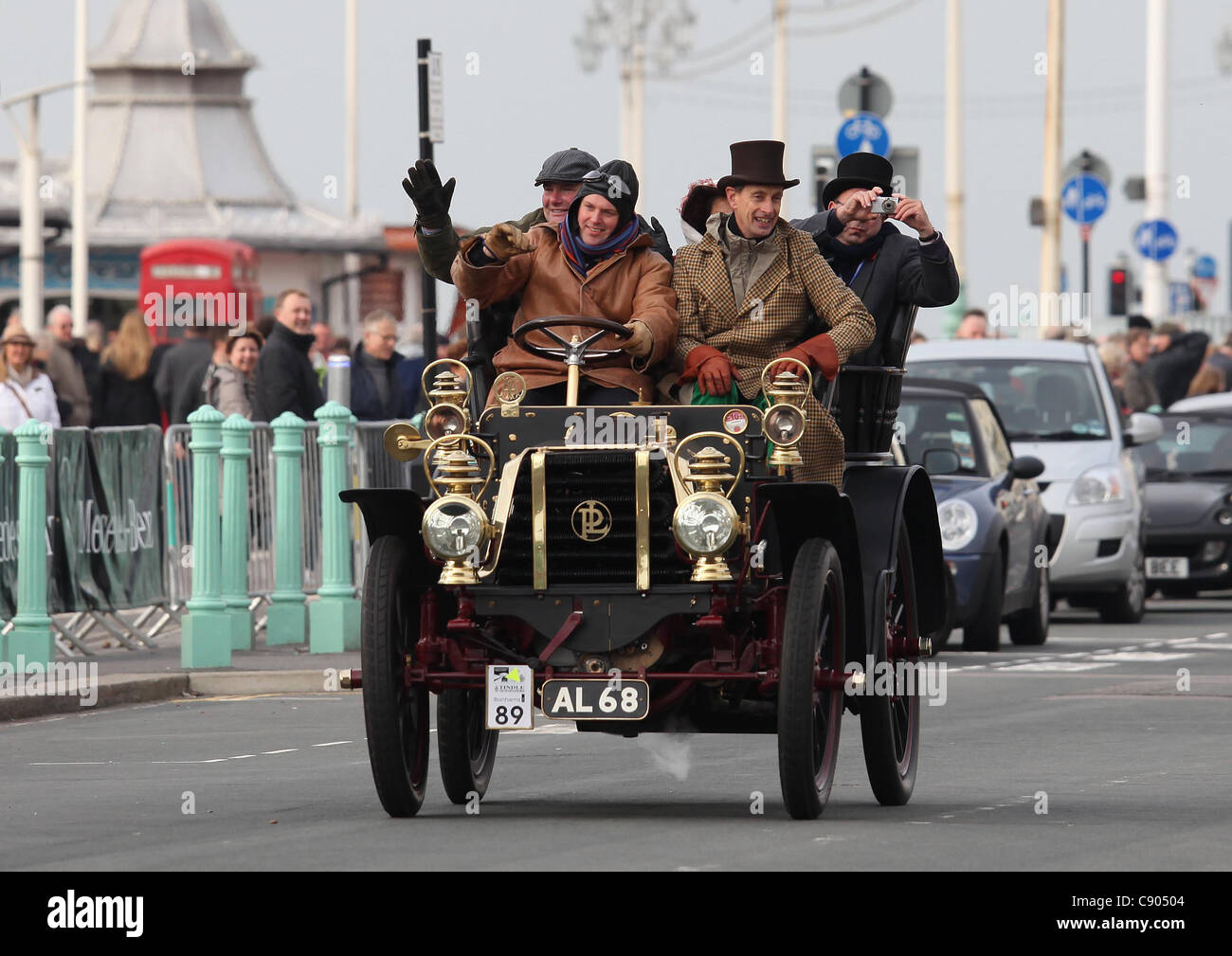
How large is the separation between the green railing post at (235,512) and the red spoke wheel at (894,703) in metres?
7.73

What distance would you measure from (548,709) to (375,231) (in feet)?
150

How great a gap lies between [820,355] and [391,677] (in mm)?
1858

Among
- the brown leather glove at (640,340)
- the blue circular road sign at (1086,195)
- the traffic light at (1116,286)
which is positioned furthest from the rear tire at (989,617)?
the traffic light at (1116,286)

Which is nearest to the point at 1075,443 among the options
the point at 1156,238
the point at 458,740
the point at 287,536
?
the point at 287,536

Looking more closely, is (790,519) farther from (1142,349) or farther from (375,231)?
(375,231)

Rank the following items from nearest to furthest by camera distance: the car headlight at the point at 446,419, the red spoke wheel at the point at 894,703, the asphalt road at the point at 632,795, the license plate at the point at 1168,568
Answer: the asphalt road at the point at 632,795
the car headlight at the point at 446,419
the red spoke wheel at the point at 894,703
the license plate at the point at 1168,568

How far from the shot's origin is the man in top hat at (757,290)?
10.1 meters

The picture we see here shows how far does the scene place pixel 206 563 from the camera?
17359 mm

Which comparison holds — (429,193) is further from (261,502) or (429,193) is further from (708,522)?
(261,502)

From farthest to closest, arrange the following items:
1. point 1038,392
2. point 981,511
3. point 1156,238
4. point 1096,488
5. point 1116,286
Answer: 1. point 1156,238
2. point 1116,286
3. point 1038,392
4. point 1096,488
5. point 981,511

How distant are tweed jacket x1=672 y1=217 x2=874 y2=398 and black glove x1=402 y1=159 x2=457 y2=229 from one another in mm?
865

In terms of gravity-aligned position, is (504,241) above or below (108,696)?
above

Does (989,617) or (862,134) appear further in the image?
(862,134)

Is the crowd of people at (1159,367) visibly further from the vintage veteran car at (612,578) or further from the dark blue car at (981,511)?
the vintage veteran car at (612,578)
